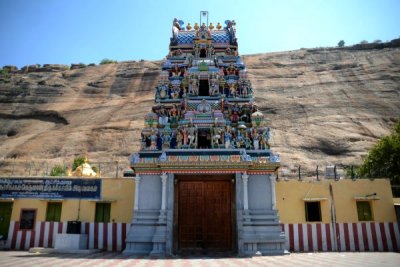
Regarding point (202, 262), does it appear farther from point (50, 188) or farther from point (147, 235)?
point (50, 188)

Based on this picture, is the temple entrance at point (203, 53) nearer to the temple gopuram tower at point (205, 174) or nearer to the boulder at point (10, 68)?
the temple gopuram tower at point (205, 174)

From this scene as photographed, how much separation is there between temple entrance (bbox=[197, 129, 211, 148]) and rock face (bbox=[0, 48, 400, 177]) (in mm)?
19702

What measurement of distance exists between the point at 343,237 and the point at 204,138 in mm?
9505

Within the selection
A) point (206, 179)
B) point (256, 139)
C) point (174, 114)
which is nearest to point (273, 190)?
point (256, 139)

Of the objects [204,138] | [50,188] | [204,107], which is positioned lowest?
[50,188]

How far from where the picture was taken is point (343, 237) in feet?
57.8

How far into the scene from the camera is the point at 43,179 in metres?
19.1

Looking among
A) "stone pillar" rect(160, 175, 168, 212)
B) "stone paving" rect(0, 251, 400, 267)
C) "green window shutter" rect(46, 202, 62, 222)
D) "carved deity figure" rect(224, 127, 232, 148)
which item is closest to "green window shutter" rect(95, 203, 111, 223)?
"green window shutter" rect(46, 202, 62, 222)

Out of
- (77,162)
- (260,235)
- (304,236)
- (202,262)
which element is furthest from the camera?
(77,162)

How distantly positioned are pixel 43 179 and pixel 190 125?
9.54 meters

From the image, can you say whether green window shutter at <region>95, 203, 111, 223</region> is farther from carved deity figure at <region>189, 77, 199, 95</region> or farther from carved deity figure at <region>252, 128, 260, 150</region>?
carved deity figure at <region>252, 128, 260, 150</region>

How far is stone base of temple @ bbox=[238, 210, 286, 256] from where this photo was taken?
1473 centimetres

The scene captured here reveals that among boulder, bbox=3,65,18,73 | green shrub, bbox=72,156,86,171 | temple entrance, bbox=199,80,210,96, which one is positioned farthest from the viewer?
boulder, bbox=3,65,18,73

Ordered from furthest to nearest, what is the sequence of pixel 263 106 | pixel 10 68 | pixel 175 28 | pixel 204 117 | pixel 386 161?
pixel 10 68
pixel 263 106
pixel 386 161
pixel 175 28
pixel 204 117
